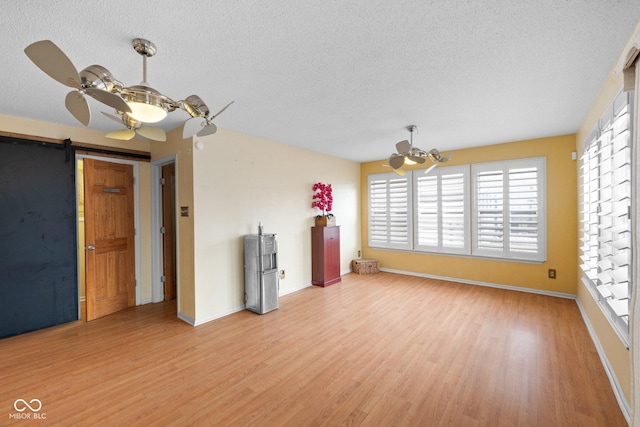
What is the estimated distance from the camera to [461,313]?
3.65 m

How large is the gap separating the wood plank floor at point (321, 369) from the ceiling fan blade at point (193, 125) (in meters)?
2.05

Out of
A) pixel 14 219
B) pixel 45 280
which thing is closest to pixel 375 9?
pixel 14 219

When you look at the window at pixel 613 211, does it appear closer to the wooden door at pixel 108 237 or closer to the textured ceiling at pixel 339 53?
the textured ceiling at pixel 339 53

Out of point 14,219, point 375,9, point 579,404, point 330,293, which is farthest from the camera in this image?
point 330,293

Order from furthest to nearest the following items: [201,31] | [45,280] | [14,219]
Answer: [45,280], [14,219], [201,31]

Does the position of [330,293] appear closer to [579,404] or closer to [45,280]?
[579,404]

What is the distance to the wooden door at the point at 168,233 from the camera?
4387 millimetres

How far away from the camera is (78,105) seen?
5.34ft

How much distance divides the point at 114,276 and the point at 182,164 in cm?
190

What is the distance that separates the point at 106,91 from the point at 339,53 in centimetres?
143

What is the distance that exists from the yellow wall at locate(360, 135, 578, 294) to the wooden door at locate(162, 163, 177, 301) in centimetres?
492

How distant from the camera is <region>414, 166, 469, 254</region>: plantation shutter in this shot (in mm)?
5023

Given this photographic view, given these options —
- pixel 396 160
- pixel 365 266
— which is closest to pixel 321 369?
pixel 396 160

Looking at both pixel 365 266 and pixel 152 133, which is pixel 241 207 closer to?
pixel 152 133
